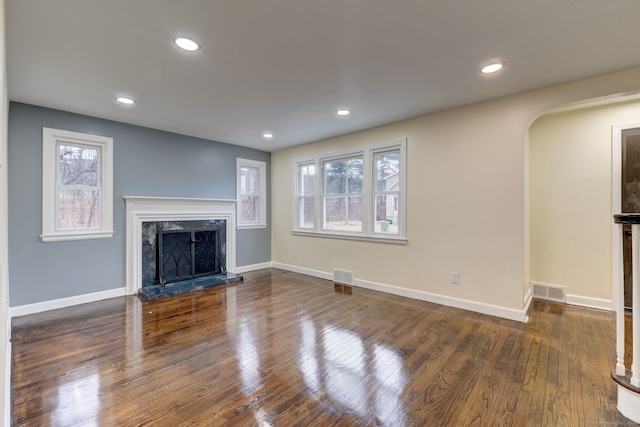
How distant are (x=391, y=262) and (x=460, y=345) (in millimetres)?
1702

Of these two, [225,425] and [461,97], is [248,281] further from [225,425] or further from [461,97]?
[461,97]

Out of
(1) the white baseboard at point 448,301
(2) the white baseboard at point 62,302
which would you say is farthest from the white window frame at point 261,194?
(2) the white baseboard at point 62,302

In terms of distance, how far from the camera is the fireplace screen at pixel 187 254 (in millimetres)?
4586

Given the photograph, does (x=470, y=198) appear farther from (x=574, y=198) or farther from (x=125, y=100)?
(x=125, y=100)

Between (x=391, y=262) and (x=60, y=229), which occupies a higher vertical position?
(x=60, y=229)

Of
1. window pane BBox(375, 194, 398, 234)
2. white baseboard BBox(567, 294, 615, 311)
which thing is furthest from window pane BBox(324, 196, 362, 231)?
white baseboard BBox(567, 294, 615, 311)

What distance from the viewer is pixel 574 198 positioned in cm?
374

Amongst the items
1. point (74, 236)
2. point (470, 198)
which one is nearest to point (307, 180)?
point (470, 198)

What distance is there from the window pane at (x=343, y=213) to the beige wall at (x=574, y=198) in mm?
2375

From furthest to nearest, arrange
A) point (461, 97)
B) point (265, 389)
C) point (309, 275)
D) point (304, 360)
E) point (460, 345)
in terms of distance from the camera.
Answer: point (309, 275), point (461, 97), point (460, 345), point (304, 360), point (265, 389)

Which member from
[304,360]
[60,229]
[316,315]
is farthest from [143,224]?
[304,360]

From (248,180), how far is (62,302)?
3308 mm

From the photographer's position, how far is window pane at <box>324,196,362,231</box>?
4.82 m

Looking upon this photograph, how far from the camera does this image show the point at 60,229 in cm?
373
